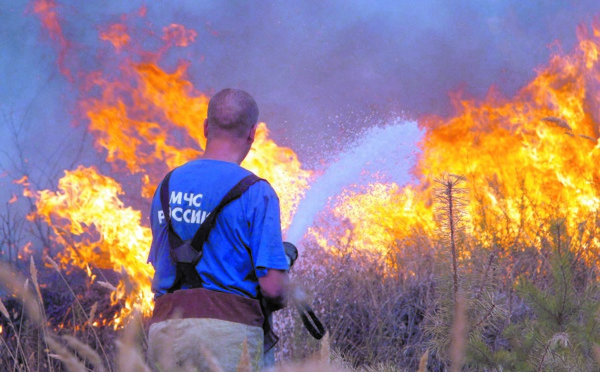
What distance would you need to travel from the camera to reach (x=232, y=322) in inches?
93.0

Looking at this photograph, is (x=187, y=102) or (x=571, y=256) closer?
(x=571, y=256)

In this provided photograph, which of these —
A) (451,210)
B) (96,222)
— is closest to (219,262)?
(451,210)

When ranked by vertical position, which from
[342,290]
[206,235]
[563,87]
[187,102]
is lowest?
[342,290]

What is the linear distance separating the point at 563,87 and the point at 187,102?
22.3 feet

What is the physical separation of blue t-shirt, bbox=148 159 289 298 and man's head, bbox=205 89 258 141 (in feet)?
0.57

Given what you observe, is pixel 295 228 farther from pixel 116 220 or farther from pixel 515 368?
pixel 515 368

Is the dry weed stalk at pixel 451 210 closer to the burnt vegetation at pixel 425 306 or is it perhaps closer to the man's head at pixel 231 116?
the burnt vegetation at pixel 425 306

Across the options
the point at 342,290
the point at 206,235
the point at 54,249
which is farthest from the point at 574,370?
the point at 54,249

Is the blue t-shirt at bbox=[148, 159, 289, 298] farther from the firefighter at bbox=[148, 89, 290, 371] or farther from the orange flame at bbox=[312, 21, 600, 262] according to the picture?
the orange flame at bbox=[312, 21, 600, 262]

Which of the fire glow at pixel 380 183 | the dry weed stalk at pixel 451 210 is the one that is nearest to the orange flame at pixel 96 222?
the fire glow at pixel 380 183

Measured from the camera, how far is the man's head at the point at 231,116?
2.66 m

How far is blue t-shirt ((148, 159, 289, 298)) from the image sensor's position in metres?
2.41

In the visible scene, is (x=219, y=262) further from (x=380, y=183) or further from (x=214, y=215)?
(x=380, y=183)

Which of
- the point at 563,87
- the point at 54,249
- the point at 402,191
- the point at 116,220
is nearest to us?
the point at 116,220
